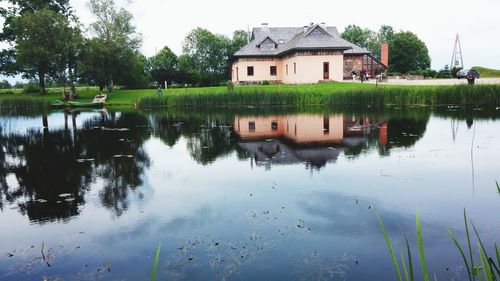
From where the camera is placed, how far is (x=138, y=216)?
7.79 m

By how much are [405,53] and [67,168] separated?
69.3 meters

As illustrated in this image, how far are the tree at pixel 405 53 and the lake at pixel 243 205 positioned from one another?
59.1 m

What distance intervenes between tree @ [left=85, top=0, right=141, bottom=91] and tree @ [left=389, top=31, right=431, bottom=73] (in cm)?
4424

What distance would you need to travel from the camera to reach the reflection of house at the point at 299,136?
13141 mm

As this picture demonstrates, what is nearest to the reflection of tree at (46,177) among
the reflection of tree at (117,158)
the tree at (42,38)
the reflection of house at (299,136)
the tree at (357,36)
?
the reflection of tree at (117,158)

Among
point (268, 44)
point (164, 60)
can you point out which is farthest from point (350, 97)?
point (164, 60)

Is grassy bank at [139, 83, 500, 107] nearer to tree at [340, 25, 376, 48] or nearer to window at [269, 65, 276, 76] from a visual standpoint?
window at [269, 65, 276, 76]

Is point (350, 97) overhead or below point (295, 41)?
below

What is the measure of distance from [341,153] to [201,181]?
5003mm

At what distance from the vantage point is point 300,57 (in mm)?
42938

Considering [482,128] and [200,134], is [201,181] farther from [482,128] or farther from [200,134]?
[482,128]

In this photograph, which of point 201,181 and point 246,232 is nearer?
point 246,232

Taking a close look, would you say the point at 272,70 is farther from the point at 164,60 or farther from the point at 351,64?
the point at 164,60

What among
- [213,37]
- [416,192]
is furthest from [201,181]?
[213,37]
